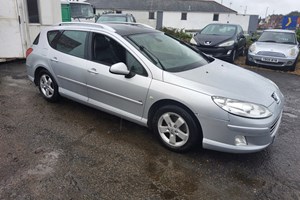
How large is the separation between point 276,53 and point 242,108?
6.78 meters

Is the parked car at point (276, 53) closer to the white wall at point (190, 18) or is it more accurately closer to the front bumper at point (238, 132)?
the front bumper at point (238, 132)

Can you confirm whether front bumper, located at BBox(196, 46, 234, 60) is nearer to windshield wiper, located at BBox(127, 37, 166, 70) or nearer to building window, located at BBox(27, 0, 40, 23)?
building window, located at BBox(27, 0, 40, 23)

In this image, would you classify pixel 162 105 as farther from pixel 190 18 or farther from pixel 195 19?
pixel 195 19

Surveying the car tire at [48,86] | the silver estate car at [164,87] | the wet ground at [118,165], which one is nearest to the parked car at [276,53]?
the wet ground at [118,165]

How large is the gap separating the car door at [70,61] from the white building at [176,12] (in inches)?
→ 1343

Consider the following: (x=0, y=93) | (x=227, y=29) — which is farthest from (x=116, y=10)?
(x=0, y=93)

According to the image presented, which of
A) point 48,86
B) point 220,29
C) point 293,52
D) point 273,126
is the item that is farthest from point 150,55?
Result: point 220,29

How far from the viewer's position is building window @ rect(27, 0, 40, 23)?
8172mm

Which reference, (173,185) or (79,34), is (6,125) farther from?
(173,185)

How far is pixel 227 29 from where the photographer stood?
1082 centimetres

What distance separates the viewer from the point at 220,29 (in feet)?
35.8

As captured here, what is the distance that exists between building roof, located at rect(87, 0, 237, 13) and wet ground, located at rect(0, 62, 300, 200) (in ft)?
121

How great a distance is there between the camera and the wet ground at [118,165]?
2.66 metres

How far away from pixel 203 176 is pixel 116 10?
3767cm
